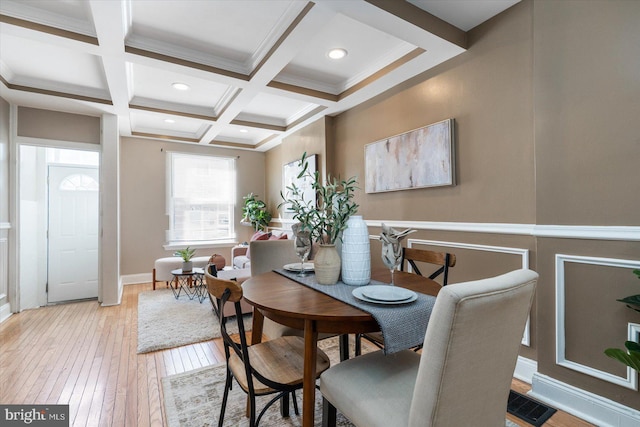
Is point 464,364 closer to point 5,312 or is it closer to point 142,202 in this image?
point 5,312

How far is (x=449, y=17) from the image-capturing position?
222 centimetres

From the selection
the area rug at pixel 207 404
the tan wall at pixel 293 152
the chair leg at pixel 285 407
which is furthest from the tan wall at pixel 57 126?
the chair leg at pixel 285 407

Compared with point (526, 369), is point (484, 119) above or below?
above

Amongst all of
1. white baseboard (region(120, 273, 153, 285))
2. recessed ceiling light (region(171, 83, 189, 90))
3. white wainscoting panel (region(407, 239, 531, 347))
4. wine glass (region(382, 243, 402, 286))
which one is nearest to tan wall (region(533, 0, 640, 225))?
white wainscoting panel (region(407, 239, 531, 347))

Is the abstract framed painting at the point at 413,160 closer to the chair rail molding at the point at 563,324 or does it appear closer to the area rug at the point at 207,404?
the chair rail molding at the point at 563,324

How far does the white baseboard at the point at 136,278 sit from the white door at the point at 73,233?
71 cm

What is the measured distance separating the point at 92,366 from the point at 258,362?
5.90 ft

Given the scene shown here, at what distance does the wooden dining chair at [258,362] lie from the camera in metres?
Result: 1.22

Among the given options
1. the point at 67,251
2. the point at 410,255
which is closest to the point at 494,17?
the point at 410,255

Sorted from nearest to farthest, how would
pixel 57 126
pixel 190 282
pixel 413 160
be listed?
pixel 413 160 → pixel 57 126 → pixel 190 282

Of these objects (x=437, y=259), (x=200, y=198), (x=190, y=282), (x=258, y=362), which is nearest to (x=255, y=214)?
(x=200, y=198)

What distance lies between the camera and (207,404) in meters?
1.81

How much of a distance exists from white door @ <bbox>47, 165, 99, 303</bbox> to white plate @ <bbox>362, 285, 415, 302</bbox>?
455 cm

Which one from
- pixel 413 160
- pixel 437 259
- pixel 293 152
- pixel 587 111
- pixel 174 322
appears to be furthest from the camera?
pixel 293 152
